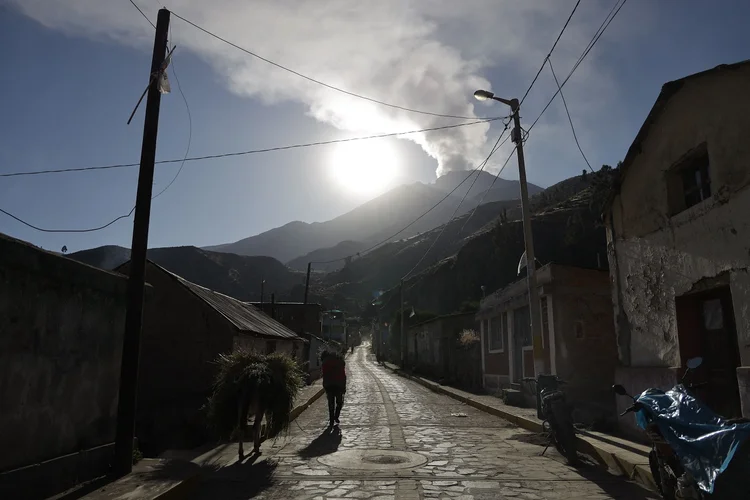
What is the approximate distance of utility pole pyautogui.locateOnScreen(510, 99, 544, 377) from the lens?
41.6 feet

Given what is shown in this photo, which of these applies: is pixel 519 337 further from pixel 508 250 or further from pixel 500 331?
pixel 508 250

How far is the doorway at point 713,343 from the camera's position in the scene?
789cm

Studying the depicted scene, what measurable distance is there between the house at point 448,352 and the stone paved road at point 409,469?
610 inches

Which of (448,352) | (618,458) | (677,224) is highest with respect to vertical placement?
(677,224)

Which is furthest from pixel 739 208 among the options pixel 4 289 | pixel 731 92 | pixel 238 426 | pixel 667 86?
pixel 4 289

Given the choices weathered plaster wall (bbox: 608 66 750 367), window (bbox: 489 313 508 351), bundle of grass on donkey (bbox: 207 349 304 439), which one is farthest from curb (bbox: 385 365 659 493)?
window (bbox: 489 313 508 351)

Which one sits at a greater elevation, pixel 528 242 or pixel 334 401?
pixel 528 242

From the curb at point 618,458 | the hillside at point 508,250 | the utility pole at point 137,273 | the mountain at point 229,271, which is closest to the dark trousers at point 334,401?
the curb at point 618,458

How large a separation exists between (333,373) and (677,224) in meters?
7.73

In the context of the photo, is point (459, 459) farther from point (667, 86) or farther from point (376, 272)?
point (376, 272)

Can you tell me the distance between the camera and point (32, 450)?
221 inches

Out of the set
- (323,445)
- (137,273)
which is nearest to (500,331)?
(323,445)

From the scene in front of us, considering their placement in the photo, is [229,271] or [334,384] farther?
[229,271]

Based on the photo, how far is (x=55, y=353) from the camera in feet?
19.6
